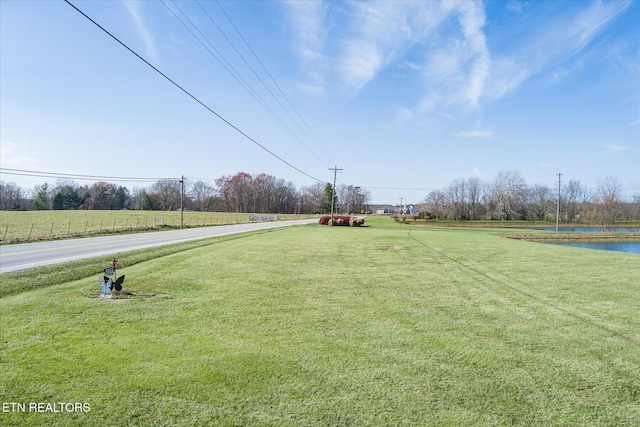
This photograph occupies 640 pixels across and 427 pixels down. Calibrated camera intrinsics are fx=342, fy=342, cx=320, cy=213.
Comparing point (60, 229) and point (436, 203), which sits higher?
point (436, 203)

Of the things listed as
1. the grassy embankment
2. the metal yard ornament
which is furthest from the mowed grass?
the grassy embankment

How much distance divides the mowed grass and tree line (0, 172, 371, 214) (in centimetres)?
8341

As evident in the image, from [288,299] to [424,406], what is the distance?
3.58 metres

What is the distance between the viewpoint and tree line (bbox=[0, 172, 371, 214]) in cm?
8950

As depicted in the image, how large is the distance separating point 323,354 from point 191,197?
387ft

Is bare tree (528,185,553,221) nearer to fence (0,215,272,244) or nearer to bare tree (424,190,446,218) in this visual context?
bare tree (424,190,446,218)

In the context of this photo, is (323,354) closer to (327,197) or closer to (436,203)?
(436,203)

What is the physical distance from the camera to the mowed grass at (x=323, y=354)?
2676 mm

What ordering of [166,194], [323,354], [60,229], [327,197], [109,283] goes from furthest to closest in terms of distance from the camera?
[166,194] → [327,197] → [60,229] → [109,283] → [323,354]

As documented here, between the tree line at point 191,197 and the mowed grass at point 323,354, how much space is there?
83.4 m

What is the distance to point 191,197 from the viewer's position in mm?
113562

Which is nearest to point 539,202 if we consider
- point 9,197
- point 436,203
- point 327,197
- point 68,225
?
point 436,203

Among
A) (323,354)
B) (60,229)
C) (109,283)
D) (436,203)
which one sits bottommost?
(60,229)

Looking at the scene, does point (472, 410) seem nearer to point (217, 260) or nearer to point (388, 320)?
point (388, 320)
